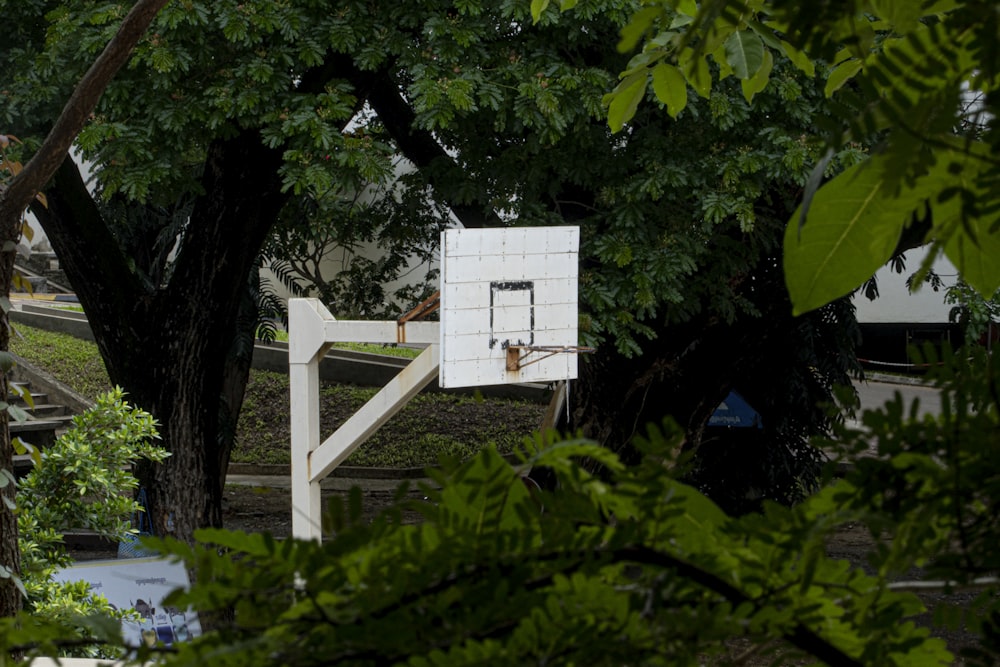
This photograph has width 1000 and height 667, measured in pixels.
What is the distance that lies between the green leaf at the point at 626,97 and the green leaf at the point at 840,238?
60 cm

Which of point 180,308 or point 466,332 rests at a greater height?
point 180,308

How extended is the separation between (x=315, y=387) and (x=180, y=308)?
1682 millimetres

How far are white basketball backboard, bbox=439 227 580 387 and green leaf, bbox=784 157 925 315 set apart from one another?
5.39 m

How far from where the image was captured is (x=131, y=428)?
4711mm

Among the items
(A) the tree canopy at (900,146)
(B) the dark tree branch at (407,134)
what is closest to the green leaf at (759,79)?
(A) the tree canopy at (900,146)

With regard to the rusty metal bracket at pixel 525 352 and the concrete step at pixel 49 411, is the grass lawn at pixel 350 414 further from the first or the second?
the rusty metal bracket at pixel 525 352

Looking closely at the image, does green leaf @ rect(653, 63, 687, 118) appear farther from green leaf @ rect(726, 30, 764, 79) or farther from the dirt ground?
the dirt ground

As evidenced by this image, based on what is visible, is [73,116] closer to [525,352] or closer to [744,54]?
[744,54]

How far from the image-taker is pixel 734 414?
971cm

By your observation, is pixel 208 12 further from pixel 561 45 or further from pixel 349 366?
pixel 349 366

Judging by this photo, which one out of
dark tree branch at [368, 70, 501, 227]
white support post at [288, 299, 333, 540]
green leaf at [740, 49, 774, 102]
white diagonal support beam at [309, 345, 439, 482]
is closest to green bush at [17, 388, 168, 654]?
white diagonal support beam at [309, 345, 439, 482]

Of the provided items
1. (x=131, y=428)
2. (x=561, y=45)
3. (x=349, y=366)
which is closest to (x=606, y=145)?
(x=561, y=45)

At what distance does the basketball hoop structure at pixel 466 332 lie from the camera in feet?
20.4

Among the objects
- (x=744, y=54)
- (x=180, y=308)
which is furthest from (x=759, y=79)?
(x=180, y=308)
